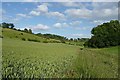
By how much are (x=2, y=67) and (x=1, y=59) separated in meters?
1.03

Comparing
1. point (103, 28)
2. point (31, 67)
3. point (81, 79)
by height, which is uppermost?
point (103, 28)

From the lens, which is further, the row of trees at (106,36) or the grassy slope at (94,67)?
the row of trees at (106,36)

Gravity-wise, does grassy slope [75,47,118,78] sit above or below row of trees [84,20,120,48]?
below

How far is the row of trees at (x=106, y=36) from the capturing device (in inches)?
2559

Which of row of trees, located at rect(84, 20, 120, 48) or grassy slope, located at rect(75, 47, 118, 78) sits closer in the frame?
grassy slope, located at rect(75, 47, 118, 78)

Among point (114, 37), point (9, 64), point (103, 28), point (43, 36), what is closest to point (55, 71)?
point (9, 64)

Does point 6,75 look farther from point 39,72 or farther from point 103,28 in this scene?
point 103,28

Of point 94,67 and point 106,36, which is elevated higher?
point 106,36

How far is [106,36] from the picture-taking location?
70500 mm

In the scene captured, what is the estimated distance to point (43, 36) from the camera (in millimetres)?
32125

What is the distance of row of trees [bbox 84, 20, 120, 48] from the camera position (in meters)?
65.0

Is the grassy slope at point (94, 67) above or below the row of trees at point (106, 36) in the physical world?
below

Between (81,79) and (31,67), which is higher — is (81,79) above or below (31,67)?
below

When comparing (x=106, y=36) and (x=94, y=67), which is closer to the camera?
(x=94, y=67)
